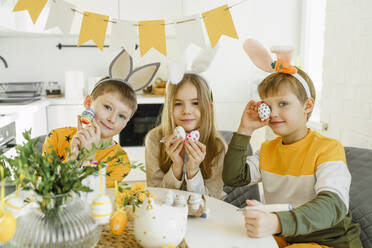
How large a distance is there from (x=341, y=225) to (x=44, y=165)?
105 centimetres

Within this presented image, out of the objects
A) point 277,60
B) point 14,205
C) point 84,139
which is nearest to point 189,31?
point 277,60

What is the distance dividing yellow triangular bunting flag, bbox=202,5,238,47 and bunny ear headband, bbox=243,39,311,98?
0.11 metres

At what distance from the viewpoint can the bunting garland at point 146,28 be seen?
1422mm

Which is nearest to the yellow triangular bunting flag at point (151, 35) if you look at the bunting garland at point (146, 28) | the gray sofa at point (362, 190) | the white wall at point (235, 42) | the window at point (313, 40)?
the bunting garland at point (146, 28)

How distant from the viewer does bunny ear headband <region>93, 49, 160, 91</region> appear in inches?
61.1

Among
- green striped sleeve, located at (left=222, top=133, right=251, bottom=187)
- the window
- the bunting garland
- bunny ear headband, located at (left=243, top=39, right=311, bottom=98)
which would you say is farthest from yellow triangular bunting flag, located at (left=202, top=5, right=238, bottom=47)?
the window

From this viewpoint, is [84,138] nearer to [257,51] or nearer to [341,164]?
[257,51]

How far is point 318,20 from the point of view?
3.34 m

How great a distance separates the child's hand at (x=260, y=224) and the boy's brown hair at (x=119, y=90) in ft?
2.65

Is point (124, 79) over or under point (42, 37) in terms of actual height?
under

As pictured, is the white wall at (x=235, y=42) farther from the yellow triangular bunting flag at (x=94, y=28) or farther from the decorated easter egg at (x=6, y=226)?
the decorated easter egg at (x=6, y=226)

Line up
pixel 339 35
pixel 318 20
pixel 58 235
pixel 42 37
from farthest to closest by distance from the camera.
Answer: pixel 42 37
pixel 318 20
pixel 339 35
pixel 58 235

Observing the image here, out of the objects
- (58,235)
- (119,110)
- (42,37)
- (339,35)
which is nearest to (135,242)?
(58,235)

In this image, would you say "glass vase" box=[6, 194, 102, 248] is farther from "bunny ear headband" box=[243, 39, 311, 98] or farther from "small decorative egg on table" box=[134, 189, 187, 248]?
"bunny ear headband" box=[243, 39, 311, 98]
